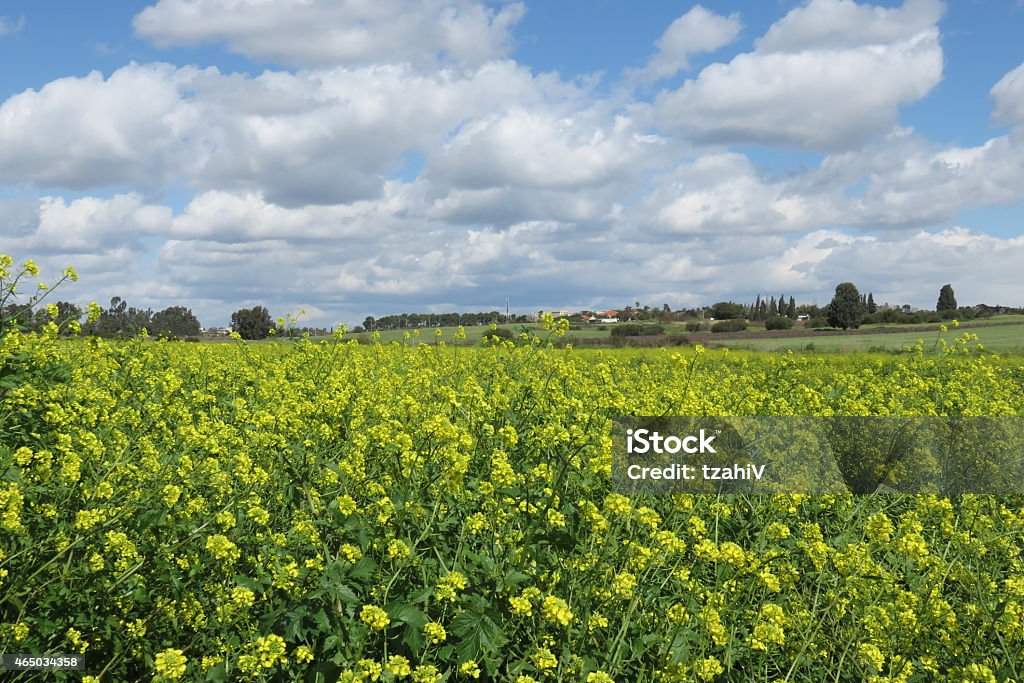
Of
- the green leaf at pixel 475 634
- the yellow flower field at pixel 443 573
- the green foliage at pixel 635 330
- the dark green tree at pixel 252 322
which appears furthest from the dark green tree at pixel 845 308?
the green leaf at pixel 475 634

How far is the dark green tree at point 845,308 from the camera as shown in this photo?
160ft

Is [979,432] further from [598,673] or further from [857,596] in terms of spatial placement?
[598,673]

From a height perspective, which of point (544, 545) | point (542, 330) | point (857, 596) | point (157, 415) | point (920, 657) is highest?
point (542, 330)

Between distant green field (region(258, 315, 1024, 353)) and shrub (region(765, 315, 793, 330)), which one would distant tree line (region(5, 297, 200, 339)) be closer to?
distant green field (region(258, 315, 1024, 353))

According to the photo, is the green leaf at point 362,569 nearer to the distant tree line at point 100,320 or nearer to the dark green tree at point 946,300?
the distant tree line at point 100,320

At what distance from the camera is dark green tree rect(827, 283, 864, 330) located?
160 feet

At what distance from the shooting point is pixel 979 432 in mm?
6645

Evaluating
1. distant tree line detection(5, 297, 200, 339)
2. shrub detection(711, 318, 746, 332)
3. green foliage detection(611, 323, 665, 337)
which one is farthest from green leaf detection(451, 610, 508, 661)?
shrub detection(711, 318, 746, 332)

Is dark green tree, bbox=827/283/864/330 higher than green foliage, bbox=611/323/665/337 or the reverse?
higher

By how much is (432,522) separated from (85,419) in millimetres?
3215

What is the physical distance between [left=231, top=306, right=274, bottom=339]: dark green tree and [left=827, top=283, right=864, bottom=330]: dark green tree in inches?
1503

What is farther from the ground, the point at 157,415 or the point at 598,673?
the point at 157,415

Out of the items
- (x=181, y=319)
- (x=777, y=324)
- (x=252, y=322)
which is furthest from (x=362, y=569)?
(x=777, y=324)

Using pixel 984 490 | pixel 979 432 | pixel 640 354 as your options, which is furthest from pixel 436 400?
pixel 640 354
